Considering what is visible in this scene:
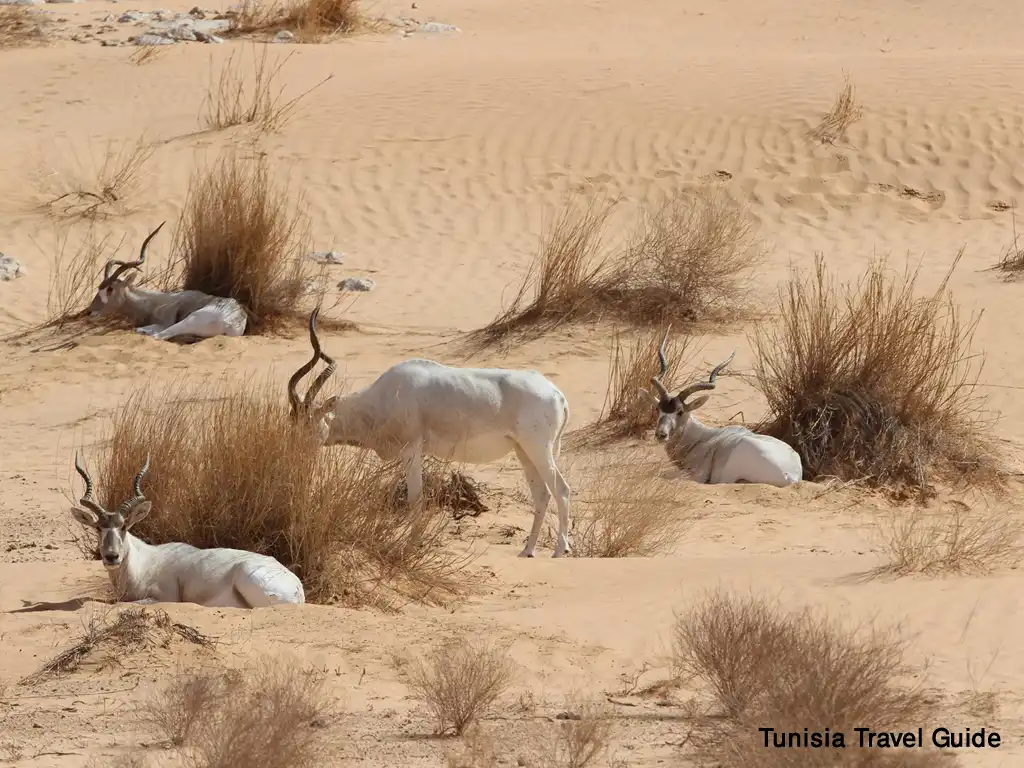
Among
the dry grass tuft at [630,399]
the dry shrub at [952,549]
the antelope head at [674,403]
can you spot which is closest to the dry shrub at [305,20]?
the dry grass tuft at [630,399]

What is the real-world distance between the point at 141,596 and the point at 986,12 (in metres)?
28.4

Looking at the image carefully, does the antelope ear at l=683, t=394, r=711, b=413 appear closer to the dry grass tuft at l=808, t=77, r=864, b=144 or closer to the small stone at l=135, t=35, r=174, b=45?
the dry grass tuft at l=808, t=77, r=864, b=144

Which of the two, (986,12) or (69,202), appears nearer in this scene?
(69,202)

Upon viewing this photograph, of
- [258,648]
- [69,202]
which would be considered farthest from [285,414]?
[69,202]

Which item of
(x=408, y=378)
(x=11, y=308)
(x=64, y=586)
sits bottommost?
(x=11, y=308)

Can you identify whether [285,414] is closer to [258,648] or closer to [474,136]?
[258,648]

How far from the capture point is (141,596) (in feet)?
26.7

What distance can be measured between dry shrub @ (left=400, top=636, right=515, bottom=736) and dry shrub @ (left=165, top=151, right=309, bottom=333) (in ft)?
30.0

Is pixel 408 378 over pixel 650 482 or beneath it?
over

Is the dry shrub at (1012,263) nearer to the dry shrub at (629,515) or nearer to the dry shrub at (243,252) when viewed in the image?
the dry shrub at (629,515)

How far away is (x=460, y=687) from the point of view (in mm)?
6270

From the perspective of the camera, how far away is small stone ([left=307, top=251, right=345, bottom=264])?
18391mm

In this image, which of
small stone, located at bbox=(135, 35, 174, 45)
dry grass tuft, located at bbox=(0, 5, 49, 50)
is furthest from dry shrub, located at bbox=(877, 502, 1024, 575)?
dry grass tuft, located at bbox=(0, 5, 49, 50)

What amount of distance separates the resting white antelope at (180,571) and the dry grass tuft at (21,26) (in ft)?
62.0
